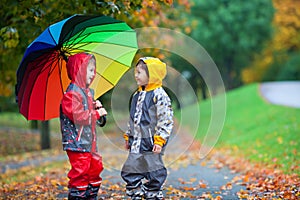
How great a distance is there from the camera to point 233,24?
32406 mm

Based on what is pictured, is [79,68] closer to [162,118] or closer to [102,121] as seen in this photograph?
[102,121]

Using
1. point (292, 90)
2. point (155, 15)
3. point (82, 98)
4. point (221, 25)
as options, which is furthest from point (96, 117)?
point (221, 25)

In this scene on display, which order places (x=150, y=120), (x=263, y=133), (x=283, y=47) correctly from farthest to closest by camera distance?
(x=283, y=47)
(x=263, y=133)
(x=150, y=120)

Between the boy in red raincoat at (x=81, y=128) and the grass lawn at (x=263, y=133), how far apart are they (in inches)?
86.2

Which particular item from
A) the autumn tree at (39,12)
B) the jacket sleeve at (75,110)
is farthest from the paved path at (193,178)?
the autumn tree at (39,12)

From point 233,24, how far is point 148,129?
2893 centimetres

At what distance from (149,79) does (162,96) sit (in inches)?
10.0

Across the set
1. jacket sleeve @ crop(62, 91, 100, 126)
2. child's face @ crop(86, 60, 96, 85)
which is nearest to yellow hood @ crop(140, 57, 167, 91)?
child's face @ crop(86, 60, 96, 85)

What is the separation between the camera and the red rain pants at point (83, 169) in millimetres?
4691

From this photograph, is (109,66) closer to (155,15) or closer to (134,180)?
(134,180)

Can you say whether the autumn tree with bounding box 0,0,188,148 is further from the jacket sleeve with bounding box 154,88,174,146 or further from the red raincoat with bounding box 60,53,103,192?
the jacket sleeve with bounding box 154,88,174,146

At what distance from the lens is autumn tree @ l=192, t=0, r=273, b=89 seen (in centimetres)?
3209

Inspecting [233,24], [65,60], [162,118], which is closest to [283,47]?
[233,24]

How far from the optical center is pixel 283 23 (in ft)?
122
